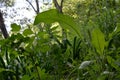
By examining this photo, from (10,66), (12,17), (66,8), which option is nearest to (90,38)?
(10,66)

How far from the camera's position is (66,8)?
29922mm

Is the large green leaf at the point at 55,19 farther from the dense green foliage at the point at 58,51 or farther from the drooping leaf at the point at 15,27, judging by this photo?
the drooping leaf at the point at 15,27

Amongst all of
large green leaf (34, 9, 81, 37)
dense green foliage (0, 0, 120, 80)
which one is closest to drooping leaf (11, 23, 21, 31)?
dense green foliage (0, 0, 120, 80)

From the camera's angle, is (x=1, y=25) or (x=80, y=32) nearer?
(x=80, y=32)

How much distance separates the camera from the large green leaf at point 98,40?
0.90 m

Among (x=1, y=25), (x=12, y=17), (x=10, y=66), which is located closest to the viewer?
(x=10, y=66)

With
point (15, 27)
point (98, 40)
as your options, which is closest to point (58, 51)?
point (15, 27)

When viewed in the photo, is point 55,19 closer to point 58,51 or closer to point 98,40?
point 98,40

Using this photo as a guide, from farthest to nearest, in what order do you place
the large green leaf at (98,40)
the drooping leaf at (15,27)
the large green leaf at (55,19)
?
the drooping leaf at (15,27) < the large green leaf at (98,40) < the large green leaf at (55,19)

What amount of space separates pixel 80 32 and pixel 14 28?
321mm

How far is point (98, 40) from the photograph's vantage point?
91 centimetres

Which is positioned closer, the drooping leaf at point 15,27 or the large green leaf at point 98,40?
the large green leaf at point 98,40

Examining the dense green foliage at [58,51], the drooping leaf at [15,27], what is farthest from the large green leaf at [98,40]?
the drooping leaf at [15,27]

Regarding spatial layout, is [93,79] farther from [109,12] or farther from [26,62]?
[109,12]
